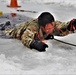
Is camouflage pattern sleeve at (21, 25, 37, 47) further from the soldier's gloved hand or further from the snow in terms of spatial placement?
the soldier's gloved hand

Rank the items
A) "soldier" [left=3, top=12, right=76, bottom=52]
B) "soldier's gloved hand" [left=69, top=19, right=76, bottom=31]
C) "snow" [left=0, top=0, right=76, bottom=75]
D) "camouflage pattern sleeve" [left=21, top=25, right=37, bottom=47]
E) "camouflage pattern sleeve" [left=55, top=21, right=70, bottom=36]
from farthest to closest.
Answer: "camouflage pattern sleeve" [left=55, top=21, right=70, bottom=36] < "soldier's gloved hand" [left=69, top=19, right=76, bottom=31] < "camouflage pattern sleeve" [left=21, top=25, right=37, bottom=47] < "soldier" [left=3, top=12, right=76, bottom=52] < "snow" [left=0, top=0, right=76, bottom=75]

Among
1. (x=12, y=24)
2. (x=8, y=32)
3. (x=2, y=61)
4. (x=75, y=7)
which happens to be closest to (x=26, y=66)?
(x=2, y=61)

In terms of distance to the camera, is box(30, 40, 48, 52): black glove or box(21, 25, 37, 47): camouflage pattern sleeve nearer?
box(30, 40, 48, 52): black glove

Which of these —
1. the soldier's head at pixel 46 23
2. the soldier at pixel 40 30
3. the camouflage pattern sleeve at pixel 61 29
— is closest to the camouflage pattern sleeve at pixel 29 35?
the soldier at pixel 40 30

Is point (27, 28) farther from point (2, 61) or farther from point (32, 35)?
point (2, 61)

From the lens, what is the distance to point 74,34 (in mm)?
5051

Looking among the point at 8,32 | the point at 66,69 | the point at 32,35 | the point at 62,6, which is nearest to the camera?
the point at 66,69

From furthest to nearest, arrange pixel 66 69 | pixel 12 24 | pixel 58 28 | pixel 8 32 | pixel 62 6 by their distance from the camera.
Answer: pixel 62 6 → pixel 12 24 → pixel 8 32 → pixel 58 28 → pixel 66 69

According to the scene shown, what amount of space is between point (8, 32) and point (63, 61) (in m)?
1.82

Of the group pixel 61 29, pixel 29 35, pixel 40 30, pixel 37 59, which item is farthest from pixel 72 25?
pixel 37 59

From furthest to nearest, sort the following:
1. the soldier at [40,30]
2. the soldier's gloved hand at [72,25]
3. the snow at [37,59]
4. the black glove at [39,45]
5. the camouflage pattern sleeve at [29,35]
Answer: the soldier's gloved hand at [72,25] < the camouflage pattern sleeve at [29,35] < the soldier at [40,30] < the black glove at [39,45] < the snow at [37,59]

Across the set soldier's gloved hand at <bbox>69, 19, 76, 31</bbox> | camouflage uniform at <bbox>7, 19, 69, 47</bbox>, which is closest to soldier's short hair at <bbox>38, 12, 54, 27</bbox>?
camouflage uniform at <bbox>7, 19, 69, 47</bbox>

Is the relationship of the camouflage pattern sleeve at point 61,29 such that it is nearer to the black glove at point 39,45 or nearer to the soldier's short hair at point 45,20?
the soldier's short hair at point 45,20

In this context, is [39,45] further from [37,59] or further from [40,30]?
[40,30]
